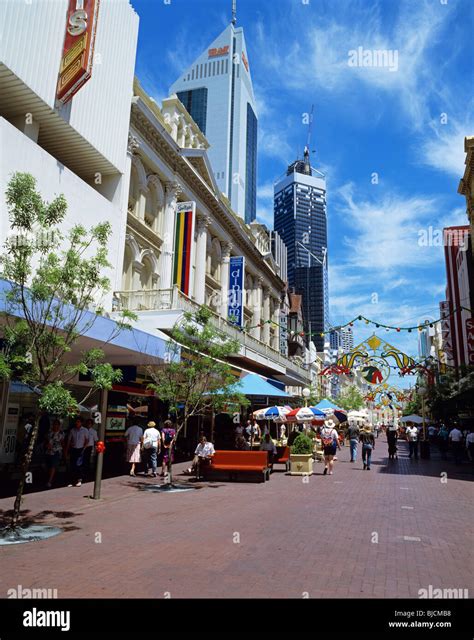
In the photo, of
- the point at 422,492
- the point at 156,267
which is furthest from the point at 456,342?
the point at 422,492

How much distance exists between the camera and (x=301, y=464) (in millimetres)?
18422

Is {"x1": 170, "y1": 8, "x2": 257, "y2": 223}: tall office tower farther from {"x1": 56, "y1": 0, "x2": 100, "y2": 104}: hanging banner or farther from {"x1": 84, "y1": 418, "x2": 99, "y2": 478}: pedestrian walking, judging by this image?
{"x1": 84, "y1": 418, "x2": 99, "y2": 478}: pedestrian walking

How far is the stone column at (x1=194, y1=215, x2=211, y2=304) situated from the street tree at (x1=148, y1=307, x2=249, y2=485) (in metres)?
15.7

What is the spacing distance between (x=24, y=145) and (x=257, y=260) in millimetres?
30972

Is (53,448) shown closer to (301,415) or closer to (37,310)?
(37,310)

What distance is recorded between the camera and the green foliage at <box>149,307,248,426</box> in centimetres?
1474

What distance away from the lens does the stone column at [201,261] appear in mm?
31891

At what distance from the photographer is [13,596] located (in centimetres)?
529

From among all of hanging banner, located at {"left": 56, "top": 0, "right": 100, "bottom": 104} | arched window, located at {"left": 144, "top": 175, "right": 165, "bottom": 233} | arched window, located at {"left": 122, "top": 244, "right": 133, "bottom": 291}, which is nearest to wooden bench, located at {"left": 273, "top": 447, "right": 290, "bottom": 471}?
arched window, located at {"left": 122, "top": 244, "right": 133, "bottom": 291}

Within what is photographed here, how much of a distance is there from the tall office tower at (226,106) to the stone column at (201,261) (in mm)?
113708

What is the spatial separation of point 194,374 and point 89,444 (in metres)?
3.71

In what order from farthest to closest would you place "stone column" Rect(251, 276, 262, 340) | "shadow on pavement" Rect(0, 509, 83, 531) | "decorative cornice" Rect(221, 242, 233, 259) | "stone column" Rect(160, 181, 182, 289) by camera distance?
"stone column" Rect(251, 276, 262, 340)
"decorative cornice" Rect(221, 242, 233, 259)
"stone column" Rect(160, 181, 182, 289)
"shadow on pavement" Rect(0, 509, 83, 531)

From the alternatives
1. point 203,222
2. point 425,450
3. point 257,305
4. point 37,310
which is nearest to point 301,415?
point 425,450

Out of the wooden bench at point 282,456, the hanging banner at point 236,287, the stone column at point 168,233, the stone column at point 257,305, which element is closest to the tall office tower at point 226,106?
the stone column at point 257,305
